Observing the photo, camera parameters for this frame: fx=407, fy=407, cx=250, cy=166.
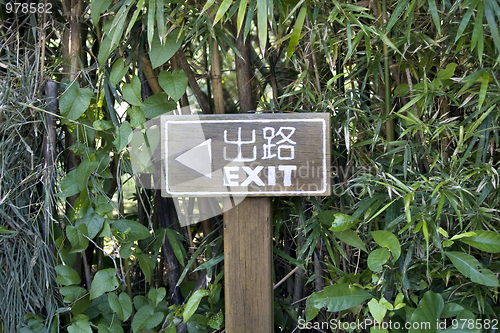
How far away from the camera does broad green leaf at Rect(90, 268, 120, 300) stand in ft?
3.74

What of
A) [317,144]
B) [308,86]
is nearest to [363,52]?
[308,86]

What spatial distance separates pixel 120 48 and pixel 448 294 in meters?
1.17

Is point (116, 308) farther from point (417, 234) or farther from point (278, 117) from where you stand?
point (417, 234)

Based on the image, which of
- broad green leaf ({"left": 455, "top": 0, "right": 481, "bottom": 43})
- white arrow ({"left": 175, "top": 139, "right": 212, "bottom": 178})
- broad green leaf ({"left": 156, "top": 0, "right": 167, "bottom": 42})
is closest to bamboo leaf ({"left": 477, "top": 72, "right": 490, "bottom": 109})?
broad green leaf ({"left": 455, "top": 0, "right": 481, "bottom": 43})

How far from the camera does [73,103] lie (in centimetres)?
112

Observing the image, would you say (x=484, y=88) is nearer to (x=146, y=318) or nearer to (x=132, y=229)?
(x=132, y=229)

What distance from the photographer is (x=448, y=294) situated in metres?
1.17

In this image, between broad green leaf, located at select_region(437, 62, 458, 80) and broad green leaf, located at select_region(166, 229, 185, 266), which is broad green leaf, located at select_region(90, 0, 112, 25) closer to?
broad green leaf, located at select_region(166, 229, 185, 266)

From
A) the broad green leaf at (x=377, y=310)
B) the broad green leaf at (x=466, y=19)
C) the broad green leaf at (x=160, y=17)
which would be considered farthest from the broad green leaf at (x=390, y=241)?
the broad green leaf at (x=160, y=17)

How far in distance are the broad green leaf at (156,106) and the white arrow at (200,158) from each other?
0.52 feet

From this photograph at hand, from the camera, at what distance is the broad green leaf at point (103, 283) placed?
3.74 ft

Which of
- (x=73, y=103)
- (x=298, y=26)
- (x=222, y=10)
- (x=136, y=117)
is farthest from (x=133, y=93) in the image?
(x=298, y=26)

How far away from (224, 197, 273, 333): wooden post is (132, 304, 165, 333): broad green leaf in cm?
25

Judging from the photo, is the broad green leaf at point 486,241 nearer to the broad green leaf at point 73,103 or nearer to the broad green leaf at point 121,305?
the broad green leaf at point 121,305
